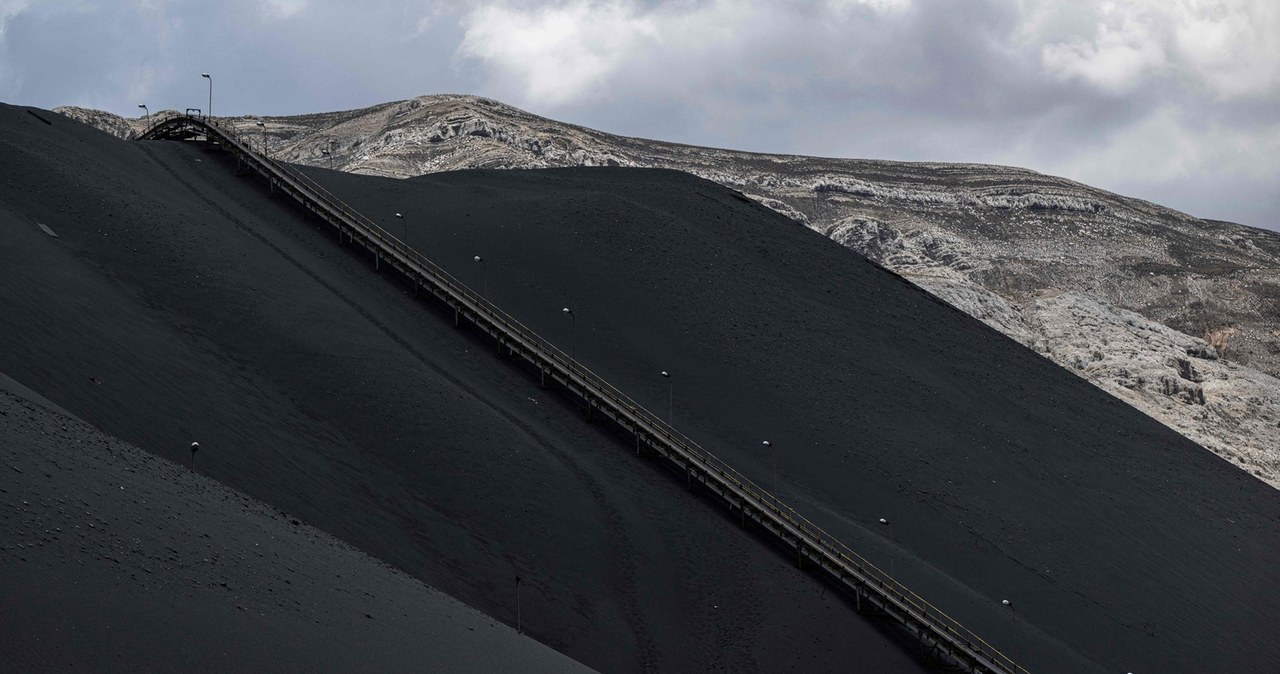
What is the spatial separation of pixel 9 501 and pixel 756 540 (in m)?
28.6

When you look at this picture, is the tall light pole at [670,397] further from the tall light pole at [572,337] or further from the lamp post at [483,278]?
the lamp post at [483,278]

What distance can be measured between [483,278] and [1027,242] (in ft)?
304

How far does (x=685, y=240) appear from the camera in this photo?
73.6 metres

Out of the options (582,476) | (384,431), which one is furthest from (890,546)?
(384,431)

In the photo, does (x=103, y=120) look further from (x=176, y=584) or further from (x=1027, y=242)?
(x=176, y=584)

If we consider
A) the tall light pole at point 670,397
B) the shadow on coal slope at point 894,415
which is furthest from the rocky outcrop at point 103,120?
the tall light pole at point 670,397

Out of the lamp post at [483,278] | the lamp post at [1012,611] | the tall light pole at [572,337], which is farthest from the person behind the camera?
the lamp post at [483,278]

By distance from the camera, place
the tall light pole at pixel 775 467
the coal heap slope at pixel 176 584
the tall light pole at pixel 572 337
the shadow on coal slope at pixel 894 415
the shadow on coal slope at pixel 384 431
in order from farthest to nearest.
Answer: the tall light pole at pixel 572 337, the shadow on coal slope at pixel 894 415, the tall light pole at pixel 775 467, the shadow on coal slope at pixel 384 431, the coal heap slope at pixel 176 584

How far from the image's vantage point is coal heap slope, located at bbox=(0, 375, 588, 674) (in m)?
24.2

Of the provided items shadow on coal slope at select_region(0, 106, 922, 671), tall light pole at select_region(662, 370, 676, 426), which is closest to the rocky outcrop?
shadow on coal slope at select_region(0, 106, 922, 671)

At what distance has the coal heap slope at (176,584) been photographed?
79.4 feet

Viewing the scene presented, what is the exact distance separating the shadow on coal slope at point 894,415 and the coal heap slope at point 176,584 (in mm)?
23044

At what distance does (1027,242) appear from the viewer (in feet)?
466

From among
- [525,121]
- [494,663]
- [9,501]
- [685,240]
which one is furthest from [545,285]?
[525,121]
